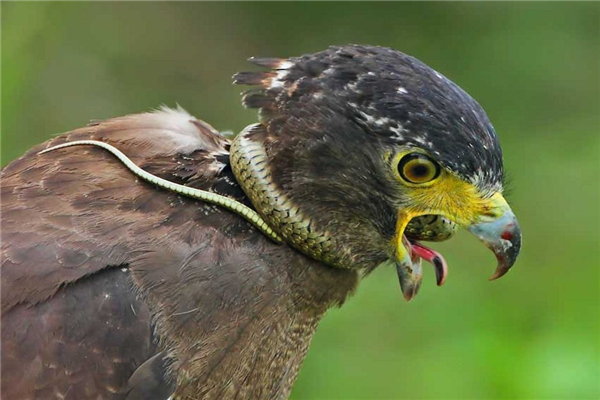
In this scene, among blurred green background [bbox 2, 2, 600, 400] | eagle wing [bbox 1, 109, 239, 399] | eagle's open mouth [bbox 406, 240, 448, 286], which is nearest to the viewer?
eagle wing [bbox 1, 109, 239, 399]

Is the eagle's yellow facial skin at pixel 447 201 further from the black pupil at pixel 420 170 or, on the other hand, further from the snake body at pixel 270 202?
the snake body at pixel 270 202

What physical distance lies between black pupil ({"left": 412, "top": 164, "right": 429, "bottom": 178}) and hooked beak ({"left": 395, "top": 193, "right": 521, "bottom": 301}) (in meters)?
0.13

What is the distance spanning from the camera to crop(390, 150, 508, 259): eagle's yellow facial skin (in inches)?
96.2

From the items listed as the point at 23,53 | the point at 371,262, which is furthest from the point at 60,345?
the point at 23,53

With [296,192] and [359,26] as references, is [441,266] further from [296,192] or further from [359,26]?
[359,26]

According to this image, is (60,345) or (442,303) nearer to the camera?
(60,345)

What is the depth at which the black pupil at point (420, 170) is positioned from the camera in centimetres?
242

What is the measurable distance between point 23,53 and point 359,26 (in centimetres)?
347

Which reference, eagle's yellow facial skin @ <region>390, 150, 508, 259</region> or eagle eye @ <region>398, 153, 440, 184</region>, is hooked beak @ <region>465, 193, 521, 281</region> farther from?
eagle eye @ <region>398, 153, 440, 184</region>

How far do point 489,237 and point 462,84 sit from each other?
18.4 ft

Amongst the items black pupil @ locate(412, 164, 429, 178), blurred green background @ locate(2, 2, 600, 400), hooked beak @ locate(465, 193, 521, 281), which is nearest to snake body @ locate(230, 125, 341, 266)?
black pupil @ locate(412, 164, 429, 178)

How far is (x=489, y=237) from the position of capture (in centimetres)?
252

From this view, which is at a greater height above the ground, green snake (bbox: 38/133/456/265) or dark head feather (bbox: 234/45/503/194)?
dark head feather (bbox: 234/45/503/194)

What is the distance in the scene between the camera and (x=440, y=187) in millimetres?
2455
